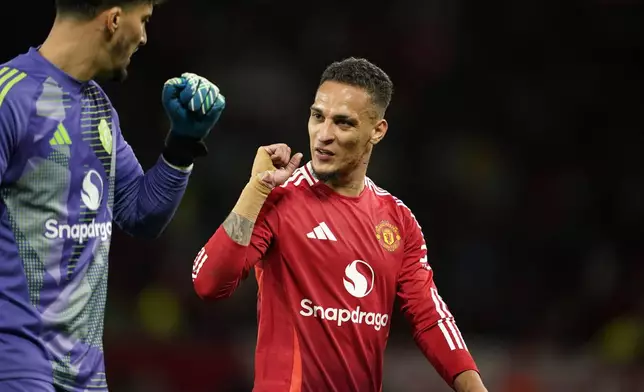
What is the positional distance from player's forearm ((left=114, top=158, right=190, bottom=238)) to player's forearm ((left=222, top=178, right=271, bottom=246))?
338 millimetres

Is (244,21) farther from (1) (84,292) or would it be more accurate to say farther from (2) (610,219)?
(1) (84,292)

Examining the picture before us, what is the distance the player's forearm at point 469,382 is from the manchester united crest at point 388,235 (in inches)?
24.9

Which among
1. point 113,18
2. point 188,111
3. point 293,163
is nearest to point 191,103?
point 188,111

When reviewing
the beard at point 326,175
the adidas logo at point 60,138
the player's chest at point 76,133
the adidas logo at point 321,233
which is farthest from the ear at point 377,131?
the adidas logo at point 60,138

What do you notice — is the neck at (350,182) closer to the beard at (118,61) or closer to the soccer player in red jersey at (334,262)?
the soccer player in red jersey at (334,262)

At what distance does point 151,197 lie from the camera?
11.8ft

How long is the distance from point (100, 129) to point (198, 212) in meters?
6.40

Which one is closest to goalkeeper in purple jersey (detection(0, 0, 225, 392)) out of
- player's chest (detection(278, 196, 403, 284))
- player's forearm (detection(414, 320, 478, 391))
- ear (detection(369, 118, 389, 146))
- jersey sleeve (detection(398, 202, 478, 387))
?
player's chest (detection(278, 196, 403, 284))

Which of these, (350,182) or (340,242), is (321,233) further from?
(350,182)

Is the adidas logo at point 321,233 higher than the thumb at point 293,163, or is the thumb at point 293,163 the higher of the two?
the thumb at point 293,163

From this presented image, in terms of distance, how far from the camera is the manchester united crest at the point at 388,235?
14.5ft

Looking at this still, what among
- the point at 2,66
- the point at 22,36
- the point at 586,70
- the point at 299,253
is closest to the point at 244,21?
the point at 22,36

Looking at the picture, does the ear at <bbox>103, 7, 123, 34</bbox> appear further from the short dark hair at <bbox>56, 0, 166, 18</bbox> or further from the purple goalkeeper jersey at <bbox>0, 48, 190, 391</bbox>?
the purple goalkeeper jersey at <bbox>0, 48, 190, 391</bbox>

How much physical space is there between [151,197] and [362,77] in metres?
1.27
